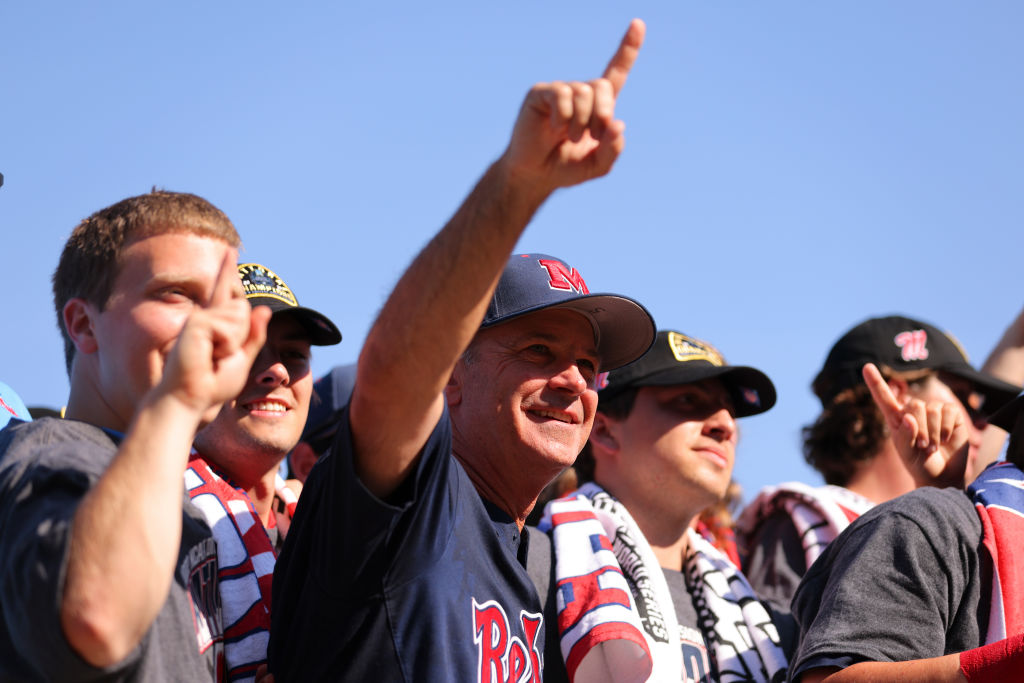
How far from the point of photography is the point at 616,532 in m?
4.30

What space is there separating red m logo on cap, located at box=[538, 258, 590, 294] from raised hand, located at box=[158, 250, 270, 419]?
1439 millimetres

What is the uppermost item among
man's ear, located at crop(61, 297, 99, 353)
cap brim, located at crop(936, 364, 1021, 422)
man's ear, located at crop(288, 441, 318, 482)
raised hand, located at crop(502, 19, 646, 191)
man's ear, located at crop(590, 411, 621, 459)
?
raised hand, located at crop(502, 19, 646, 191)

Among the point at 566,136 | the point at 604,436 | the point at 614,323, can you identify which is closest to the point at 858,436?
the point at 604,436

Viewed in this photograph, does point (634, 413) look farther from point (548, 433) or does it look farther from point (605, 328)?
point (548, 433)

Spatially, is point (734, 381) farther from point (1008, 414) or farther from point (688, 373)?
point (1008, 414)

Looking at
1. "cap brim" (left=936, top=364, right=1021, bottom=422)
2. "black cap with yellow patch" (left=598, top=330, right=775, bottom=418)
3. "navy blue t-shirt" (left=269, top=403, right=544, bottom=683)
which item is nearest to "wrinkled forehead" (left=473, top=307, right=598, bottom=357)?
"navy blue t-shirt" (left=269, top=403, right=544, bottom=683)

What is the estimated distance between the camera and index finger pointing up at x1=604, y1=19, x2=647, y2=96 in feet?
7.00

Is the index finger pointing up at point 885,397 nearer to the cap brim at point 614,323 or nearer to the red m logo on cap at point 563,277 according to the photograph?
the cap brim at point 614,323

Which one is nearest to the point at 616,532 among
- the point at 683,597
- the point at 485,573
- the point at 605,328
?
the point at 683,597

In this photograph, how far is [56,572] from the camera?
173cm

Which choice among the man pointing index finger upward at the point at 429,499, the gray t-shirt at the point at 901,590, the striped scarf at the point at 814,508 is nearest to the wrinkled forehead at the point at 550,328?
the man pointing index finger upward at the point at 429,499

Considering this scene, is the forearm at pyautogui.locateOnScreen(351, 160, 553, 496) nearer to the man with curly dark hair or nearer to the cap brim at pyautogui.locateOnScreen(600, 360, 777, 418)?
the cap brim at pyautogui.locateOnScreen(600, 360, 777, 418)

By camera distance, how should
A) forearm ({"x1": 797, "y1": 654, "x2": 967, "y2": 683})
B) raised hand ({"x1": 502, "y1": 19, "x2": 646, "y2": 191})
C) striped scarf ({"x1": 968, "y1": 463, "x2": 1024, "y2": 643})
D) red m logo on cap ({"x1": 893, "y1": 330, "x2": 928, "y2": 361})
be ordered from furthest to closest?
→ red m logo on cap ({"x1": 893, "y1": 330, "x2": 928, "y2": 361}) → striped scarf ({"x1": 968, "y1": 463, "x2": 1024, "y2": 643}) → forearm ({"x1": 797, "y1": 654, "x2": 967, "y2": 683}) → raised hand ({"x1": 502, "y1": 19, "x2": 646, "y2": 191})

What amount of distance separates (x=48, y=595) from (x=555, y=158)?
1166 mm
